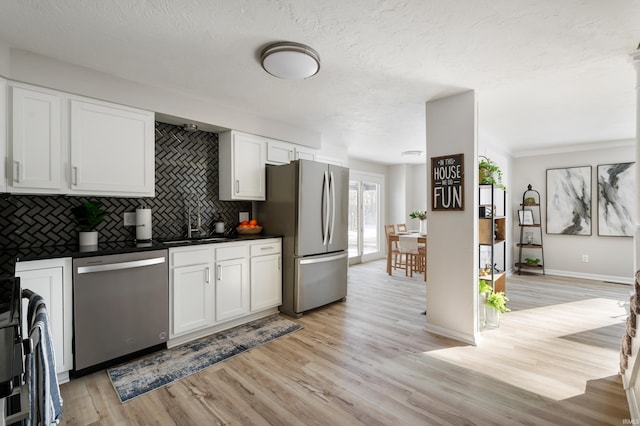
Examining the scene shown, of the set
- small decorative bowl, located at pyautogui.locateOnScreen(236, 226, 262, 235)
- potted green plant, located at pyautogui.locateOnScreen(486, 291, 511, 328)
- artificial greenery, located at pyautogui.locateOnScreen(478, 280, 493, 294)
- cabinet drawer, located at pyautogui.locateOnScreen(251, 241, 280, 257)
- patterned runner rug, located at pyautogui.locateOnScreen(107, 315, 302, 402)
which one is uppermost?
small decorative bowl, located at pyautogui.locateOnScreen(236, 226, 262, 235)

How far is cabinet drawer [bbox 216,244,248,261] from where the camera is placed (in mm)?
3037

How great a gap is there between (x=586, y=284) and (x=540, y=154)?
2.46 m

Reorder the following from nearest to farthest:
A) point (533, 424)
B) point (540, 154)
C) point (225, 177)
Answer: point (533, 424) < point (225, 177) < point (540, 154)

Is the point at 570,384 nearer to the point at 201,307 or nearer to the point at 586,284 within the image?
the point at 201,307

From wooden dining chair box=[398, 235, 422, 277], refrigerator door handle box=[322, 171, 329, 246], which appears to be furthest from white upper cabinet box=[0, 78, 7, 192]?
wooden dining chair box=[398, 235, 422, 277]

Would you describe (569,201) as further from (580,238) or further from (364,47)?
(364,47)

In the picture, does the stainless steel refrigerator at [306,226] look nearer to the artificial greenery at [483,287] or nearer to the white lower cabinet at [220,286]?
the white lower cabinet at [220,286]

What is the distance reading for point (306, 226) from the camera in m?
3.57

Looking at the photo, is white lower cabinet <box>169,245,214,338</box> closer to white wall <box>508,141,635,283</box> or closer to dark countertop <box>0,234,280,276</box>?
dark countertop <box>0,234,280,276</box>

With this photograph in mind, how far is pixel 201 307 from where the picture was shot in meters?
2.90

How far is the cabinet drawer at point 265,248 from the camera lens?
3.38m

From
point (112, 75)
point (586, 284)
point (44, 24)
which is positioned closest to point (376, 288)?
point (586, 284)

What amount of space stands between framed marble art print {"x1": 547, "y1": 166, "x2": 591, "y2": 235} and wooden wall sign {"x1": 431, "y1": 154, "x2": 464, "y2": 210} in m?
4.13

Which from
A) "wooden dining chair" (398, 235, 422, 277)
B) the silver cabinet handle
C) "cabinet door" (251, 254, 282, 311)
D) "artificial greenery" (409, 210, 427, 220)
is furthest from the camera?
"artificial greenery" (409, 210, 427, 220)
